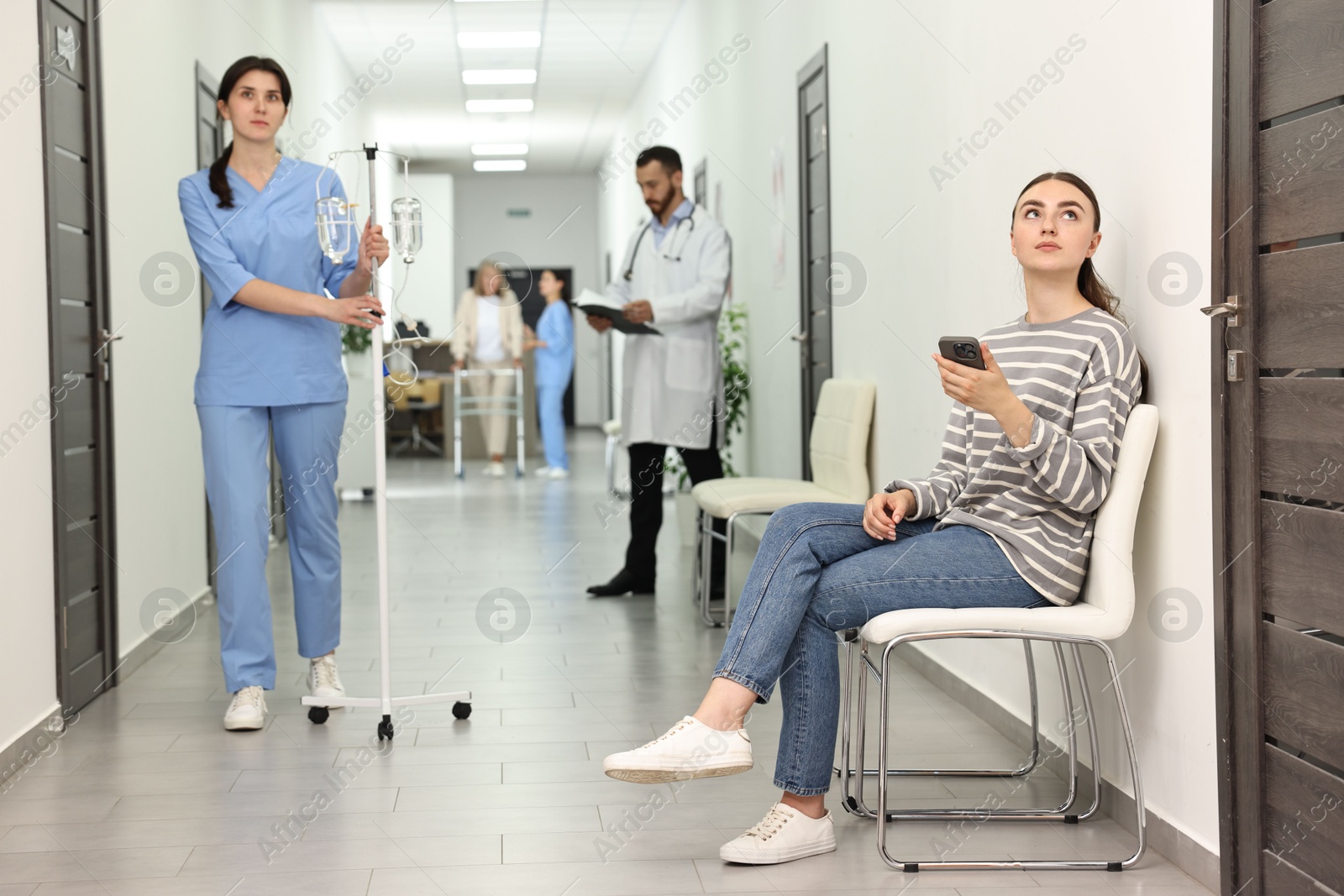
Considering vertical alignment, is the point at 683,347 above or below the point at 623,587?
above

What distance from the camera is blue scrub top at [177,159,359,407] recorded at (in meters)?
2.96

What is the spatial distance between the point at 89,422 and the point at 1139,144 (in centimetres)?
258

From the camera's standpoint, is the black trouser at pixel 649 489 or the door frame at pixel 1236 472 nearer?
the door frame at pixel 1236 472

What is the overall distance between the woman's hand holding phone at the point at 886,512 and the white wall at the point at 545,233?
13422 millimetres

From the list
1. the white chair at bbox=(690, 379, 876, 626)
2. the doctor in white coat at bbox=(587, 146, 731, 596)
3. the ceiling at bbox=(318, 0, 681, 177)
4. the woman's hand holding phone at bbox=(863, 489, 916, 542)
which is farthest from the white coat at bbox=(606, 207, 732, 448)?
the ceiling at bbox=(318, 0, 681, 177)

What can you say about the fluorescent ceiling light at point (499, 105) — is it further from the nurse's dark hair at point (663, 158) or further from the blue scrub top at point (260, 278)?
the blue scrub top at point (260, 278)

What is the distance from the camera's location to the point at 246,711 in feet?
9.61

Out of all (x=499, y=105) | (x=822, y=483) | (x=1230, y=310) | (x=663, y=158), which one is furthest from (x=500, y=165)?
(x=1230, y=310)

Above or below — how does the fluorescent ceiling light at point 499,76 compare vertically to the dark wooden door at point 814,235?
above

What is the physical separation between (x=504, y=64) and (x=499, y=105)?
1.79 meters

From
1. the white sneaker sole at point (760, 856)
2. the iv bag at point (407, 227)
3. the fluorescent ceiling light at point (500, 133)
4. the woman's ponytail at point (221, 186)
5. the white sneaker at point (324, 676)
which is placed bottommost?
the white sneaker sole at point (760, 856)

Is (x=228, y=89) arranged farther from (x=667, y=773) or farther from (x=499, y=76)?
(x=499, y=76)

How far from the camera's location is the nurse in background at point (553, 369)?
31.8ft

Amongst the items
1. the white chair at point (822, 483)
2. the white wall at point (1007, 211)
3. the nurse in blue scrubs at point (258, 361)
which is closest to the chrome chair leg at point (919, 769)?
the white wall at point (1007, 211)
